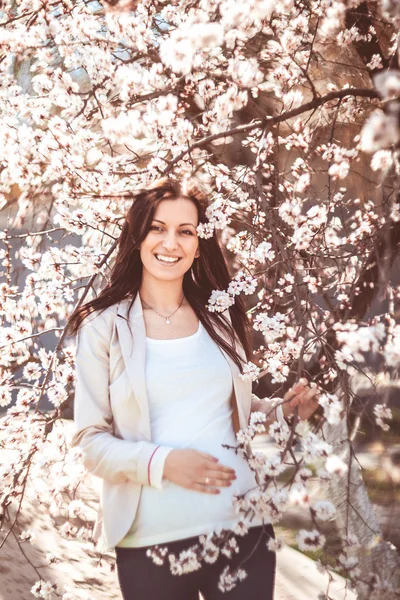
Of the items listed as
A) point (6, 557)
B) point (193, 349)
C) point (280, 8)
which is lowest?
point (6, 557)

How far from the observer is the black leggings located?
70.0 inches

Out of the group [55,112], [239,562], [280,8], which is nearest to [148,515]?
[239,562]

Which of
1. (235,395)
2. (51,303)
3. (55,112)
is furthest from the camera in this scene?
(55,112)

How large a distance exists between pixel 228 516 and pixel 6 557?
5.61 ft

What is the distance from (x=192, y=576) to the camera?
1.80 metres

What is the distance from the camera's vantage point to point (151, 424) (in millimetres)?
1892

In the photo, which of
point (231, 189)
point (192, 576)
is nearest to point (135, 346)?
point (192, 576)

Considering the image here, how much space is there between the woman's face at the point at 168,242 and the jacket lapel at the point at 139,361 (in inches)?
4.9

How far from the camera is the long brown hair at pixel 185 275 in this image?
6.82ft

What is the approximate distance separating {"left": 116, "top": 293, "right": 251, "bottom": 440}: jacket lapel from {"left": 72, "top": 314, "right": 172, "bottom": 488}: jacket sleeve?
0.21ft

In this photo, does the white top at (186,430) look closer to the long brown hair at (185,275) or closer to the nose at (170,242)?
the long brown hair at (185,275)

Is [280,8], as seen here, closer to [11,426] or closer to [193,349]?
[193,349]

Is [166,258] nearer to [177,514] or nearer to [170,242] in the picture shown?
[170,242]

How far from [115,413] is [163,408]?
13 cm
